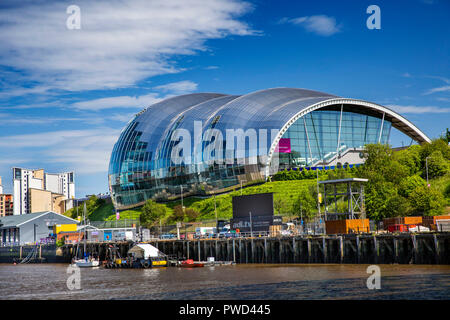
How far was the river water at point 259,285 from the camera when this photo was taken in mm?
37250

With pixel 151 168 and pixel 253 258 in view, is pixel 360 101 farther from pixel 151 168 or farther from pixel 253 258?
pixel 253 258

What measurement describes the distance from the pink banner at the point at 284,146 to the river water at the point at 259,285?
55.1m

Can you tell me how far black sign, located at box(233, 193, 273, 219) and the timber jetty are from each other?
577 cm

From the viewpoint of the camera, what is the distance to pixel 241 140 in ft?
375

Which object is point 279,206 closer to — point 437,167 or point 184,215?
point 184,215

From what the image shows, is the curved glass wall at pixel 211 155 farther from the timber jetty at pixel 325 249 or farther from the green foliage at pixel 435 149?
the timber jetty at pixel 325 249

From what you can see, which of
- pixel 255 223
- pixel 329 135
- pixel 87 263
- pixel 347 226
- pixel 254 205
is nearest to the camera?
pixel 347 226

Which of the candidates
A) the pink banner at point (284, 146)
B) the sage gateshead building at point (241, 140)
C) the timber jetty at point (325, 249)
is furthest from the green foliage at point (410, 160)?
the timber jetty at point (325, 249)

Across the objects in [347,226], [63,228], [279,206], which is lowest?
[347,226]

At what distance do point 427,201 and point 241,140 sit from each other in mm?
47718

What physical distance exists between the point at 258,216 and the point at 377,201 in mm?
14518

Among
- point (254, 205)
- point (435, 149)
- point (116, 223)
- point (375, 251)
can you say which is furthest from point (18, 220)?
point (375, 251)

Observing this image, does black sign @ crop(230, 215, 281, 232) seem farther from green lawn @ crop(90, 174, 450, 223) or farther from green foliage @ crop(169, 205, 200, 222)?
green foliage @ crop(169, 205, 200, 222)

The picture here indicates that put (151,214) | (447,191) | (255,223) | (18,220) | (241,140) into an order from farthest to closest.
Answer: (18,220) < (241,140) < (151,214) < (447,191) < (255,223)
